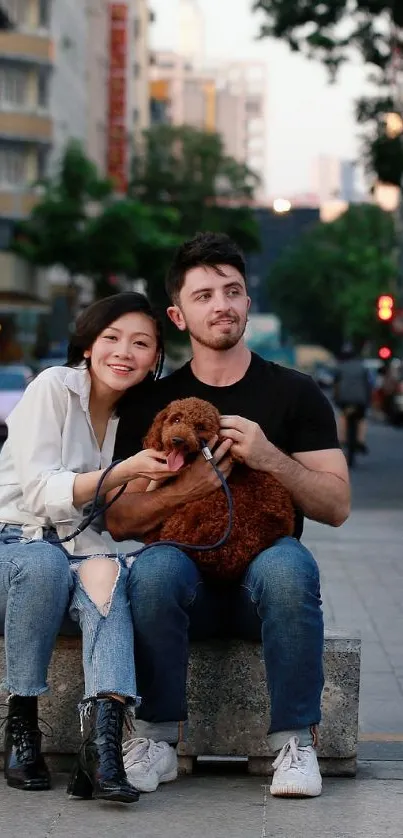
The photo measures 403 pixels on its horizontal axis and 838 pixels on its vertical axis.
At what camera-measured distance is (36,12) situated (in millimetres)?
66312

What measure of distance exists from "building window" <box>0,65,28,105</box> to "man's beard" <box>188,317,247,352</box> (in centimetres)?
6111

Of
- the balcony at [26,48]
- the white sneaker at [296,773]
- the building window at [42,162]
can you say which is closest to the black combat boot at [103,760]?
the white sneaker at [296,773]

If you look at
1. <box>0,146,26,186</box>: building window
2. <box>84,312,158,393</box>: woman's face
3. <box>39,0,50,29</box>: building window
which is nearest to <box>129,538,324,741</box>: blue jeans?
<box>84,312,158,393</box>: woman's face

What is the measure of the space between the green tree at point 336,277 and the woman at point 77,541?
9115 centimetres

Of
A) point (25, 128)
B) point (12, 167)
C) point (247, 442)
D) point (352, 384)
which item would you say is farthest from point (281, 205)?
point (247, 442)

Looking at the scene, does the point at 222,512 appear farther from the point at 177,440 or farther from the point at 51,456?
the point at 51,456

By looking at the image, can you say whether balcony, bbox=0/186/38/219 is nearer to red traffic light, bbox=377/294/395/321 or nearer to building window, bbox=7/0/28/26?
building window, bbox=7/0/28/26

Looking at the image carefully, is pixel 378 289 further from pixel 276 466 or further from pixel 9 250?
pixel 276 466

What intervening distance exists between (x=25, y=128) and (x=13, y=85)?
5.08 feet

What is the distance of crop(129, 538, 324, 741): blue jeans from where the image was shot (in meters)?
5.39

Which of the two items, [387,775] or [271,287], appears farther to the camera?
[271,287]

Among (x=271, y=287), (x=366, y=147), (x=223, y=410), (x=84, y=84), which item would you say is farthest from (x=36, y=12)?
(x=271, y=287)

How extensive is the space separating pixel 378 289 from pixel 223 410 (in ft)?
330

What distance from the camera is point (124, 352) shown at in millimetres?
5801
